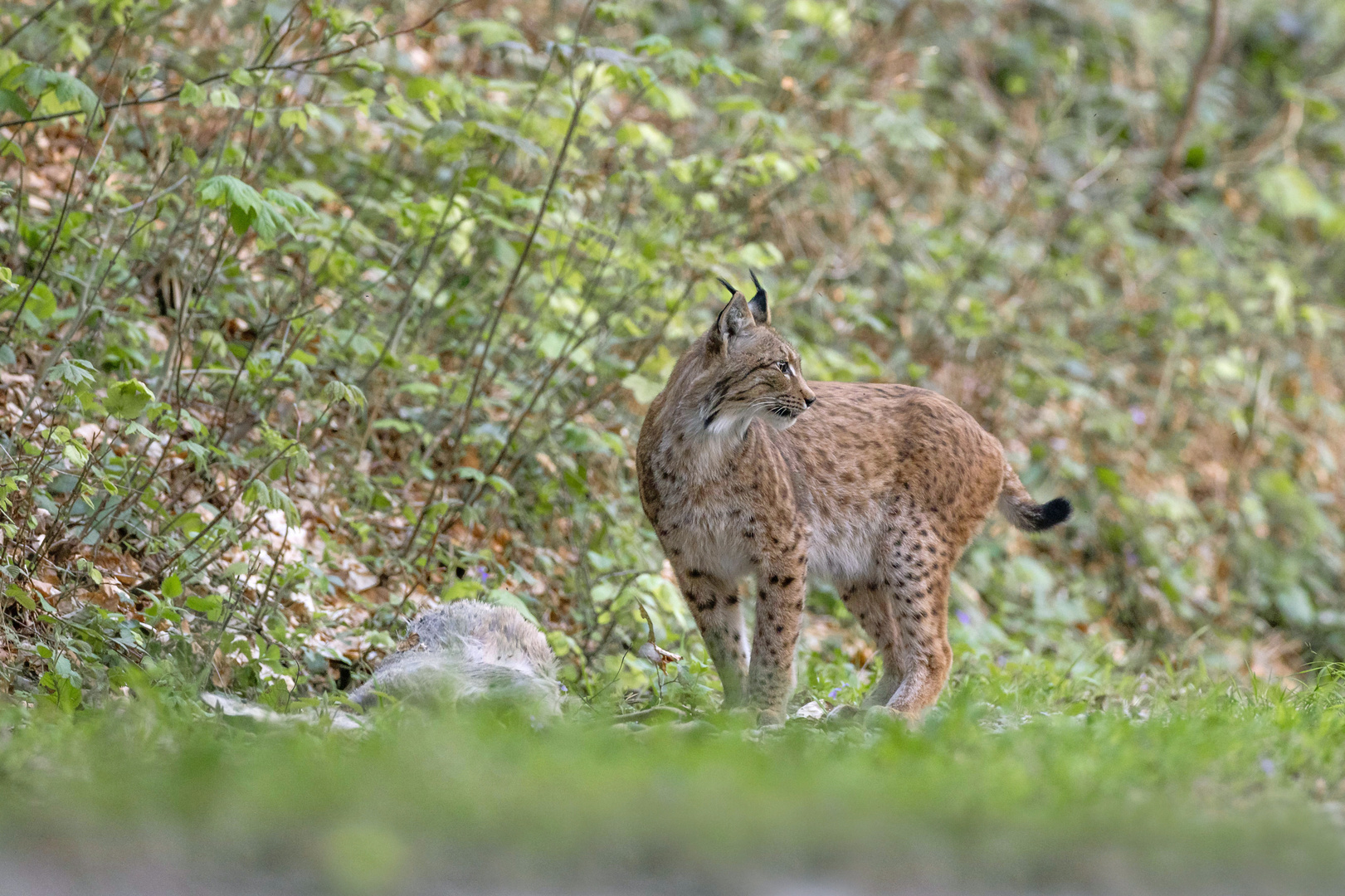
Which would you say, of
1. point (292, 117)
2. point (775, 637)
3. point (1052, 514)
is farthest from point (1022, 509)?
point (292, 117)

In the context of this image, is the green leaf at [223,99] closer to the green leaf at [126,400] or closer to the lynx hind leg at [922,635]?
the green leaf at [126,400]

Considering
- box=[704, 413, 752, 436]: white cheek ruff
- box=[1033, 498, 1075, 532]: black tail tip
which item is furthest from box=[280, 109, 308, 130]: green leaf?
box=[1033, 498, 1075, 532]: black tail tip

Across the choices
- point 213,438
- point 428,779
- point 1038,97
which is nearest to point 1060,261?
point 1038,97

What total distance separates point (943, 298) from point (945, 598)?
15.6 ft

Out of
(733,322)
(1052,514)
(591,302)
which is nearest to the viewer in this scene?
(733,322)

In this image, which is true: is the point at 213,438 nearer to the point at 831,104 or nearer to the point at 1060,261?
the point at 831,104

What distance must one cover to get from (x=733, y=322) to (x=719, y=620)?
1.22 m

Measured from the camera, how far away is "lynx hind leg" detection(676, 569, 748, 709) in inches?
202

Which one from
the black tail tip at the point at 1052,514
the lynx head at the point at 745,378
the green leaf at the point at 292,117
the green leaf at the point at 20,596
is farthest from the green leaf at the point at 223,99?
the black tail tip at the point at 1052,514

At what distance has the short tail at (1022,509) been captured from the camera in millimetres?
5613

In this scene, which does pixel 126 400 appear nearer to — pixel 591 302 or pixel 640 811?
pixel 640 811

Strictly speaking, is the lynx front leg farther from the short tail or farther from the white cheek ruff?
the short tail

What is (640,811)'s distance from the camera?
251cm

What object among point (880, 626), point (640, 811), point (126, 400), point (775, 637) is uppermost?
point (126, 400)
